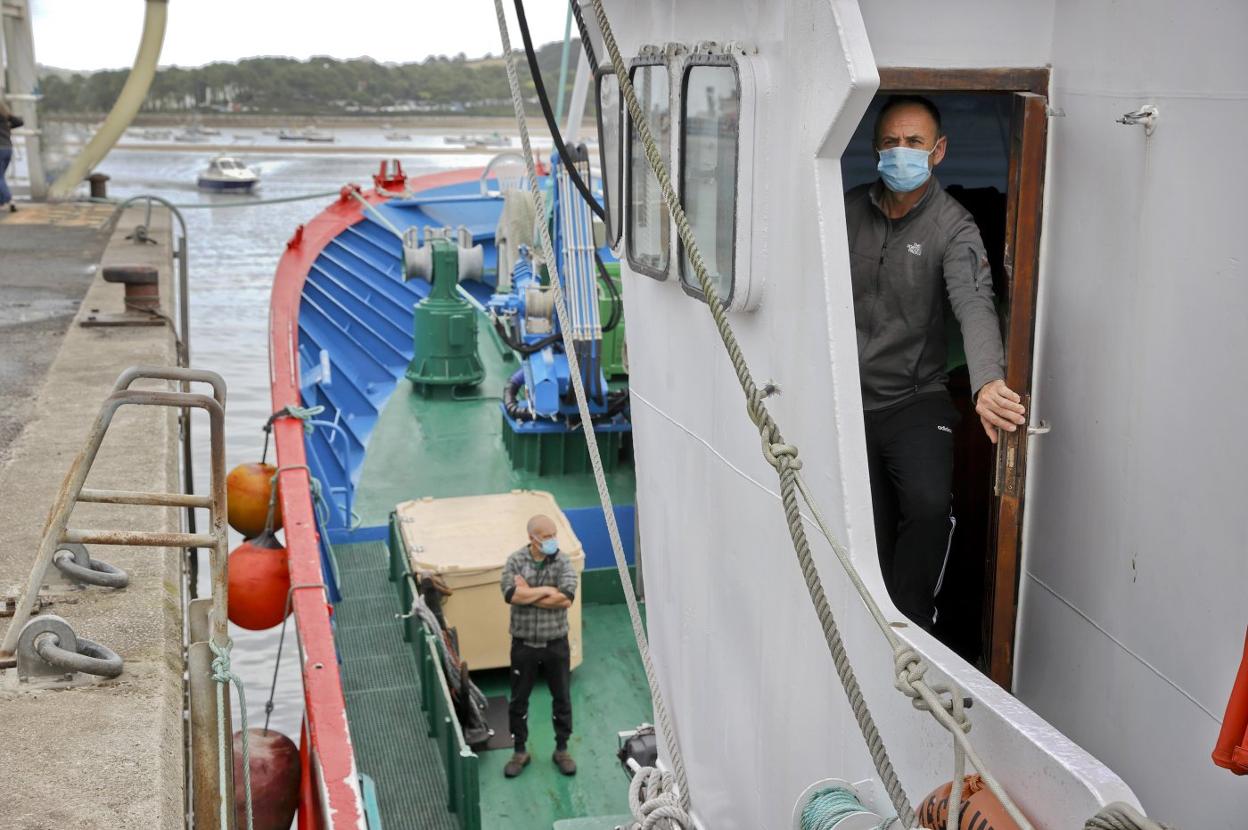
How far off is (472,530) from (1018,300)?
200 inches

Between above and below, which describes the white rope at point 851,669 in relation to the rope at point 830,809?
above

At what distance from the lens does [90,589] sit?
441 cm

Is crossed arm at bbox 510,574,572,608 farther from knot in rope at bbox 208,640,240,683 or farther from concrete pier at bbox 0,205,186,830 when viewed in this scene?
knot in rope at bbox 208,640,240,683

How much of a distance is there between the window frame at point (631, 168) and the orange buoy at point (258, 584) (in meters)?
3.21

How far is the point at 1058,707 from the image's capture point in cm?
330

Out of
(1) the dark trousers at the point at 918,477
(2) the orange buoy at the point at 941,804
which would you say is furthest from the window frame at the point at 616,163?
(2) the orange buoy at the point at 941,804

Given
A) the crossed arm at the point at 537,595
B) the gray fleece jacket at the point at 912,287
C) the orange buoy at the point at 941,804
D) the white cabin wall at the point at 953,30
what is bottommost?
the crossed arm at the point at 537,595

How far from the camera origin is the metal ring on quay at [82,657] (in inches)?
144

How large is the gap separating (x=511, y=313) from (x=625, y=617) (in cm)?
387

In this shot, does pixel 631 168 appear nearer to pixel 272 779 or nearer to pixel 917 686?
pixel 917 686

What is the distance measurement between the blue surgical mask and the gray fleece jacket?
0.34 feet

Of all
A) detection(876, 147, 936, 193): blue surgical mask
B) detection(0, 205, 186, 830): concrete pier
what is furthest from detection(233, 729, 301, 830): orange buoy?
detection(876, 147, 936, 193): blue surgical mask

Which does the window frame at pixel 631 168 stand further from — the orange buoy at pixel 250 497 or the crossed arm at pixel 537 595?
the orange buoy at pixel 250 497

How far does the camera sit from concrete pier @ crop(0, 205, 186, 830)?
3215 mm
